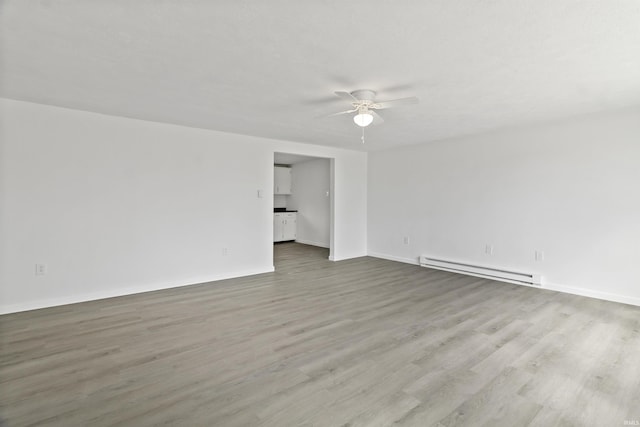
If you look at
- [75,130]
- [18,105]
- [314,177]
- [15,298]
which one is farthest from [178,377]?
[314,177]

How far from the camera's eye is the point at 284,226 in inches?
336

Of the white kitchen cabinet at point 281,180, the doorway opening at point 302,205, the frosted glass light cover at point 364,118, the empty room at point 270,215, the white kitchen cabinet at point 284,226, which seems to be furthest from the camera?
the white kitchen cabinet at point 281,180

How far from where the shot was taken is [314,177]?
8039mm

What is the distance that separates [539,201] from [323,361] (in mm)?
3844

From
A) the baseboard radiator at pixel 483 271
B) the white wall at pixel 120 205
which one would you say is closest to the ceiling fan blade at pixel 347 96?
the white wall at pixel 120 205

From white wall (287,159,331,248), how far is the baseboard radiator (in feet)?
9.24

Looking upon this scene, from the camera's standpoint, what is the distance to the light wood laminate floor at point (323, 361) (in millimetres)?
1821

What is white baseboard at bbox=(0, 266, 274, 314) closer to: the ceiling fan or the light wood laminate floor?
the light wood laminate floor

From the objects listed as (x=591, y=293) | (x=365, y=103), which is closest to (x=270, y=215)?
(x=365, y=103)

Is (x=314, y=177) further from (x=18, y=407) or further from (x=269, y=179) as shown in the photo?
(x=18, y=407)

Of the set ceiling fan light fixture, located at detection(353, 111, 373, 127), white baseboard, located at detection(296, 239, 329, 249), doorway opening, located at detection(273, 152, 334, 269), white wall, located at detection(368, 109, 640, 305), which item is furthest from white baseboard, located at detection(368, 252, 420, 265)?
ceiling fan light fixture, located at detection(353, 111, 373, 127)

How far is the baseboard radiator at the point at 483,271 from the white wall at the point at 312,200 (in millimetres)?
2817

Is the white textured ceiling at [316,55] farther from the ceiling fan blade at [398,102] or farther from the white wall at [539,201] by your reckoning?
the white wall at [539,201]

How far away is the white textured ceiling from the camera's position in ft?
5.68
